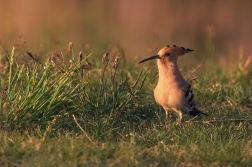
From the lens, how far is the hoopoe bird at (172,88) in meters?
5.87

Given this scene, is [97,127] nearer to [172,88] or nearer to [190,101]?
[172,88]

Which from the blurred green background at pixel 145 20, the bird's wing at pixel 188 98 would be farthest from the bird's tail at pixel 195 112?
the blurred green background at pixel 145 20

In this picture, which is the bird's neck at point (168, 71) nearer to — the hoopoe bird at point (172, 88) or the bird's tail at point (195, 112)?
the hoopoe bird at point (172, 88)

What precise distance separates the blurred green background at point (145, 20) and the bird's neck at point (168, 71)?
16.9ft

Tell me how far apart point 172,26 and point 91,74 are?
19.1 ft

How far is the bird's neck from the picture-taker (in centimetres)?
593

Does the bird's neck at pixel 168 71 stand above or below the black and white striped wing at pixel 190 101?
above

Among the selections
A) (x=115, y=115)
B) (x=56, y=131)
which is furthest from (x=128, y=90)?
(x=56, y=131)

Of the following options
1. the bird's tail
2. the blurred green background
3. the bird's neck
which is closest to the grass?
the bird's tail

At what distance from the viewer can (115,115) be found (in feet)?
19.5

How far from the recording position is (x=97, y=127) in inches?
219

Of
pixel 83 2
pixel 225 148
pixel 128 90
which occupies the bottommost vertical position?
pixel 225 148

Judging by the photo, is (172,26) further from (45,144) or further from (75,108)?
(45,144)

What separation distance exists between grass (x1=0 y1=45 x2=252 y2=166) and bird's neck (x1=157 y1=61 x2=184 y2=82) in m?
0.34
